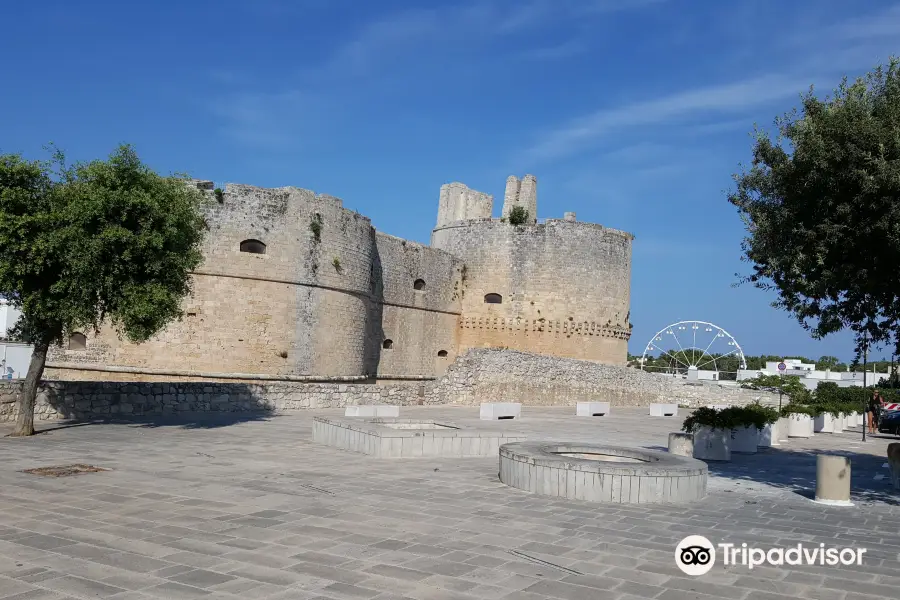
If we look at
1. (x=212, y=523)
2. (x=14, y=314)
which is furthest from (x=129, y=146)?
(x=14, y=314)

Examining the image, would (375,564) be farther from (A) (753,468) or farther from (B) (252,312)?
(B) (252,312)

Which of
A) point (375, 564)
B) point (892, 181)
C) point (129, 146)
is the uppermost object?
point (129, 146)

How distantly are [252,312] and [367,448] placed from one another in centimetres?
1150

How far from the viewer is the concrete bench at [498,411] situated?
16.9 metres

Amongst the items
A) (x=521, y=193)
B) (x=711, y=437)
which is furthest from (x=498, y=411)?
(x=521, y=193)

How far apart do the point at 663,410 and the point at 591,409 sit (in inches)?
122

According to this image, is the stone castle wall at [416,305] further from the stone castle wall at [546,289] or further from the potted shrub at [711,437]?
the potted shrub at [711,437]

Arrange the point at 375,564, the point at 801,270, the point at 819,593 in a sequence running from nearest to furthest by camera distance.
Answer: the point at 819,593, the point at 375,564, the point at 801,270

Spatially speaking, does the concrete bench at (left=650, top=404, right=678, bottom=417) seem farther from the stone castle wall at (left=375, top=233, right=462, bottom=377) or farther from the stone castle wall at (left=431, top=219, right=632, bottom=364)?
the stone castle wall at (left=375, top=233, right=462, bottom=377)

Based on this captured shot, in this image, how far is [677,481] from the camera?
7.13 m

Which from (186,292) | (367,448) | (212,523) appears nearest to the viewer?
(212,523)

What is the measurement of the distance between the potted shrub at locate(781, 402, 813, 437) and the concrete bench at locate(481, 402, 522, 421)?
5.88 m

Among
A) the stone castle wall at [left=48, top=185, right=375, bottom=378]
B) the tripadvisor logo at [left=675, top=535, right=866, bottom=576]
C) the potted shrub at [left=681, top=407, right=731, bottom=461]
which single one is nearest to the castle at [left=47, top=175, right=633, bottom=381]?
the stone castle wall at [left=48, top=185, right=375, bottom=378]

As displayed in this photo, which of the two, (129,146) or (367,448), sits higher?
(129,146)
